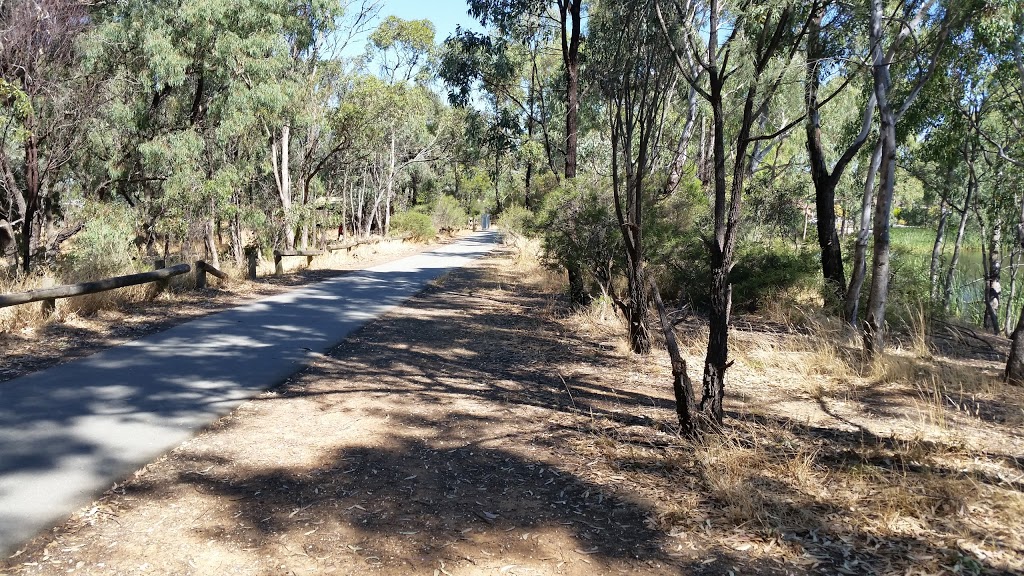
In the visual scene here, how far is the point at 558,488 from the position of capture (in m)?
4.55

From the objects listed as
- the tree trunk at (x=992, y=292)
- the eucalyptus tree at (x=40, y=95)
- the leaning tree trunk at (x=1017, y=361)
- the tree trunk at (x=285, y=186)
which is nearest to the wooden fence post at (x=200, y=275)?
the eucalyptus tree at (x=40, y=95)

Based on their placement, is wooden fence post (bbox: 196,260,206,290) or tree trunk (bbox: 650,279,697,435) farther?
wooden fence post (bbox: 196,260,206,290)

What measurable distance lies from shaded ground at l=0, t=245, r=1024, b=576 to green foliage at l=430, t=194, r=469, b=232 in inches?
1737

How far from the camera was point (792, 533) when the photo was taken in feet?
12.5

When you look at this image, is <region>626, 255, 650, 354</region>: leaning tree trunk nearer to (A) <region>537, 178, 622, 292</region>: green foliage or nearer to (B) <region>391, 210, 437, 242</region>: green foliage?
(A) <region>537, 178, 622, 292</region>: green foliage

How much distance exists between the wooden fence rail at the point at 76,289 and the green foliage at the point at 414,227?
2788 cm

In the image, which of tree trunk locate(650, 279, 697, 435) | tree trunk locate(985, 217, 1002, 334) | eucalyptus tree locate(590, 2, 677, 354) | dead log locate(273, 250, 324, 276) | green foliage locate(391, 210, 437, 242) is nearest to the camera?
tree trunk locate(650, 279, 697, 435)

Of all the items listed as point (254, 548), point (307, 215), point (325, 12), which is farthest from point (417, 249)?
point (254, 548)

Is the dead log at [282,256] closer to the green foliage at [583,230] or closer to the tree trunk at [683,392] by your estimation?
the green foliage at [583,230]

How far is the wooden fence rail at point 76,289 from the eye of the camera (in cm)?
819

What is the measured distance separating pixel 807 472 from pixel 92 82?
64.4 ft

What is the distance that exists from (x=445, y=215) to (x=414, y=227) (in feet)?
42.8

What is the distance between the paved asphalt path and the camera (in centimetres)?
423

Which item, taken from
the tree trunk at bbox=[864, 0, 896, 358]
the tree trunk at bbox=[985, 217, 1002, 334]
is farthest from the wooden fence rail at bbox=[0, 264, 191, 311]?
the tree trunk at bbox=[985, 217, 1002, 334]
